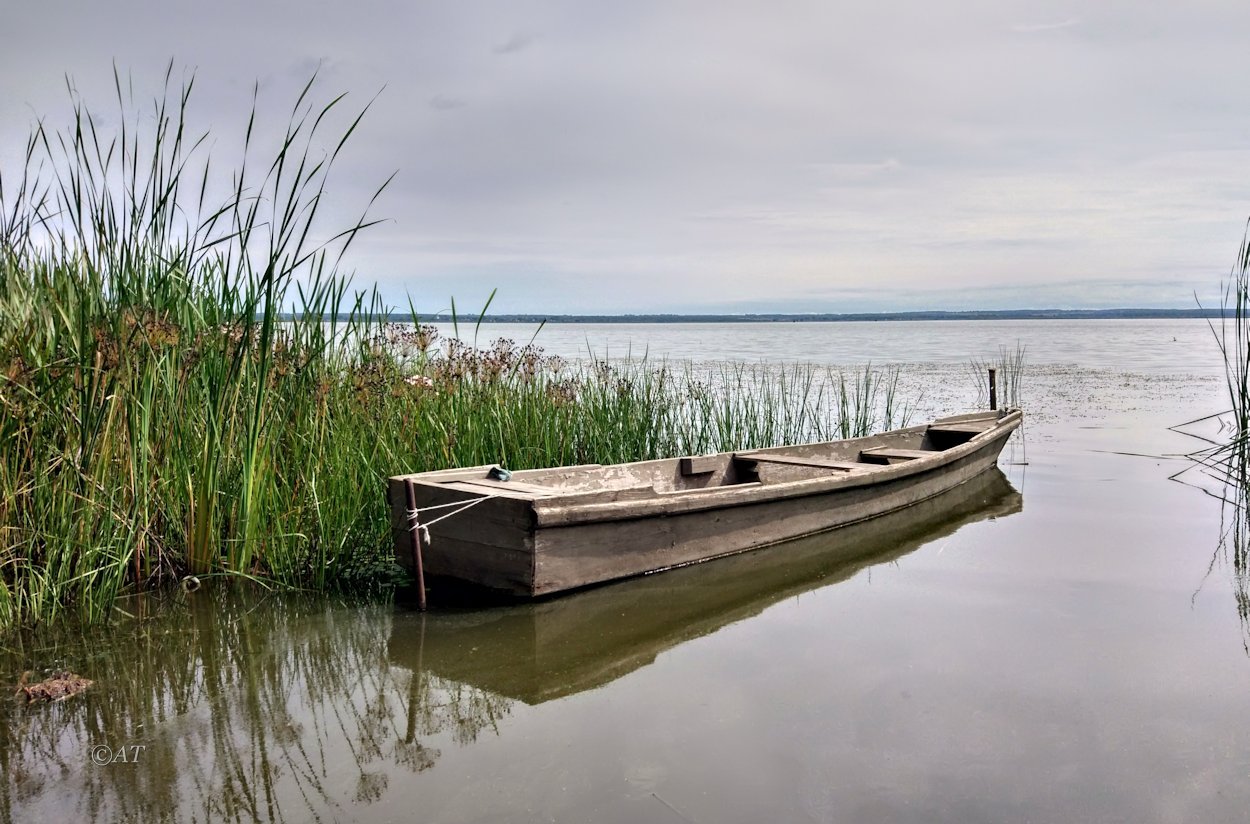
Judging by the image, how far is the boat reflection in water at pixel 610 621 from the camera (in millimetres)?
3559

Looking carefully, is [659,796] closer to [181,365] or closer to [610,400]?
[181,365]

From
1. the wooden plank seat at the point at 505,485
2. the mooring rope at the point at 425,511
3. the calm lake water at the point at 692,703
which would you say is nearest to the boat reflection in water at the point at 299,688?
the calm lake water at the point at 692,703

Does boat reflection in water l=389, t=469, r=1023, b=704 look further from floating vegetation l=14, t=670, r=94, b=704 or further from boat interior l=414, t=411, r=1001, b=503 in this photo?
floating vegetation l=14, t=670, r=94, b=704

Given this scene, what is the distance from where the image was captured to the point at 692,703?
326 cm

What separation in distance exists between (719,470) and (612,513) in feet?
6.96

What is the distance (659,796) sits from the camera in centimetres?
256

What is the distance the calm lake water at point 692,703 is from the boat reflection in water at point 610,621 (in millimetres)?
17

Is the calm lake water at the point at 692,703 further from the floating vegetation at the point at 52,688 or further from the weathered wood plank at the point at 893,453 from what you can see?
the weathered wood plank at the point at 893,453

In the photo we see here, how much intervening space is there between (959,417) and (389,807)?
25.0 feet

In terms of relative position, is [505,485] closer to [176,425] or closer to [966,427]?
[176,425]

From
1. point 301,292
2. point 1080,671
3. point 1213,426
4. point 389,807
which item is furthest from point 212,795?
point 1213,426

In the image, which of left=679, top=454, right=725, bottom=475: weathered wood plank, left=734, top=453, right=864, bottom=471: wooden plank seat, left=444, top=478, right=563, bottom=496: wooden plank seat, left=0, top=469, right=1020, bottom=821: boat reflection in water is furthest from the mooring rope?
left=734, top=453, right=864, bottom=471: wooden plank seat

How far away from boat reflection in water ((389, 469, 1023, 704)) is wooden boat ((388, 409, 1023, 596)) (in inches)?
4.4

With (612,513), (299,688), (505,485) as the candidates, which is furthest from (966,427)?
(299,688)
